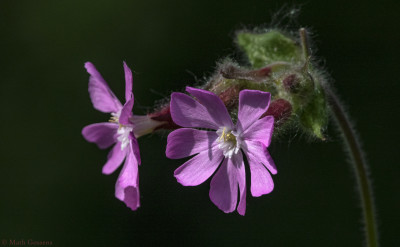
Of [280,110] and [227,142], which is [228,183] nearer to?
[227,142]

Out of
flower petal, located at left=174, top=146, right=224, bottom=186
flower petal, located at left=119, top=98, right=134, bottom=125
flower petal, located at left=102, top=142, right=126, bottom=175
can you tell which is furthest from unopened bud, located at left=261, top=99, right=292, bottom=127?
flower petal, located at left=102, top=142, right=126, bottom=175

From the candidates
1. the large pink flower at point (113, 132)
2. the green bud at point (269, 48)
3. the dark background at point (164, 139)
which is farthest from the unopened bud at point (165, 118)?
the dark background at point (164, 139)

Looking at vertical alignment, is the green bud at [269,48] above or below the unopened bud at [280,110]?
above

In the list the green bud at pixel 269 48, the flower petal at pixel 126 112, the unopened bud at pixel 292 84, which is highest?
the green bud at pixel 269 48

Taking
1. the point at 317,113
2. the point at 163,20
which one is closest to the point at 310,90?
the point at 317,113

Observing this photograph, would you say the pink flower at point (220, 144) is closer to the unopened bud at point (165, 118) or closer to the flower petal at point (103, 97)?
the unopened bud at point (165, 118)

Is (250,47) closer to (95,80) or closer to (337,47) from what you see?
(95,80)
